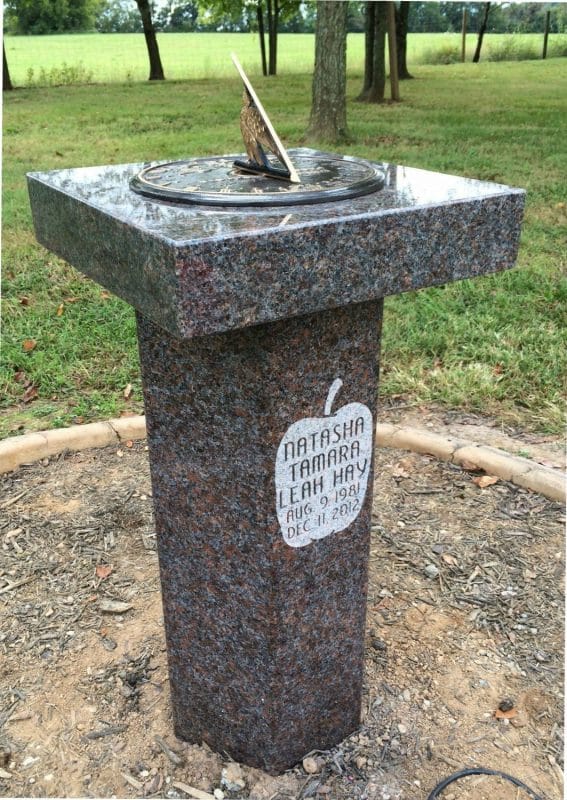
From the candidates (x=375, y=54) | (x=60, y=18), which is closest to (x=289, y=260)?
(x=375, y=54)

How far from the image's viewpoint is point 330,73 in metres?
8.79

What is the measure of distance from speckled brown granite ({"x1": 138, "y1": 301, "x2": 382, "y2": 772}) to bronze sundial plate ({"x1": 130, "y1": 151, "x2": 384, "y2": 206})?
247 millimetres

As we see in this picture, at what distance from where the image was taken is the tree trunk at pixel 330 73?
8.47 metres

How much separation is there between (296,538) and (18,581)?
4.52 feet

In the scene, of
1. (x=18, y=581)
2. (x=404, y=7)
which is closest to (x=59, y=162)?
(x=18, y=581)

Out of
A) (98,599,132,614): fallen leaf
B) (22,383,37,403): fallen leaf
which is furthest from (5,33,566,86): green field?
(98,599,132,614): fallen leaf

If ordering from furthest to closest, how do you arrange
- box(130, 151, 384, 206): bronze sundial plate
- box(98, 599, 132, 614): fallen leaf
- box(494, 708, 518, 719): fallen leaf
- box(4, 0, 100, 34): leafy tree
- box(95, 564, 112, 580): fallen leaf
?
box(4, 0, 100, 34): leafy tree → box(95, 564, 112, 580): fallen leaf → box(98, 599, 132, 614): fallen leaf → box(494, 708, 518, 719): fallen leaf → box(130, 151, 384, 206): bronze sundial plate

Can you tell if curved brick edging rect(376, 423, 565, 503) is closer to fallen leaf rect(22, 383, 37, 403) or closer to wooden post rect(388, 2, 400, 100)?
fallen leaf rect(22, 383, 37, 403)

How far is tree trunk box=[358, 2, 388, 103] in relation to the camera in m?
12.6

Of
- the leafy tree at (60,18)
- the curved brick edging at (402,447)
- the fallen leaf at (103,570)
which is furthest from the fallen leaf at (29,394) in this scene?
the leafy tree at (60,18)

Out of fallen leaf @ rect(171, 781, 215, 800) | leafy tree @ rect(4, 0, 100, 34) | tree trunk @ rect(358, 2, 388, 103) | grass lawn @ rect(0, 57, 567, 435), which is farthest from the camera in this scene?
leafy tree @ rect(4, 0, 100, 34)

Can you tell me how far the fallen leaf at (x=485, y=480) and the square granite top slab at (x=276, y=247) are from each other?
1645mm

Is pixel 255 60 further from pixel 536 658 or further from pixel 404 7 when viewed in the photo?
pixel 536 658

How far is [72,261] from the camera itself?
1747 millimetres
